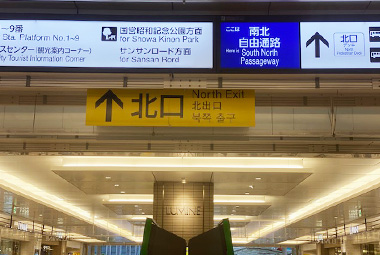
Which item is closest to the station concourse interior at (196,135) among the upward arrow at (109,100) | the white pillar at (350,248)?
the upward arrow at (109,100)

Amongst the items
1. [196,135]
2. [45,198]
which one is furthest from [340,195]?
[45,198]

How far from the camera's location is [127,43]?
4.64 metres

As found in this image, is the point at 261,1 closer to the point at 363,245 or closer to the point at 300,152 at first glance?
the point at 300,152

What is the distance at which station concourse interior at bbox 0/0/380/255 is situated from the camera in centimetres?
486

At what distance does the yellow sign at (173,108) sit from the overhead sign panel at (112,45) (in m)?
0.68

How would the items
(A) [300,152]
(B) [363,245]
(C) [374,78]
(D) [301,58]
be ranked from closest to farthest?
1. (D) [301,58]
2. (C) [374,78]
3. (A) [300,152]
4. (B) [363,245]

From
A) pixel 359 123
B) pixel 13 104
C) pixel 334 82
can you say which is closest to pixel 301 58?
pixel 334 82

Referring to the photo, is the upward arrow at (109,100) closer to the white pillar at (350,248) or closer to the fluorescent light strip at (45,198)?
the fluorescent light strip at (45,198)

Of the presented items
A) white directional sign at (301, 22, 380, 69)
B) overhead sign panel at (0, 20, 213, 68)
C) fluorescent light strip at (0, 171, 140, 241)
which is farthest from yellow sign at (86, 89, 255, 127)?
fluorescent light strip at (0, 171, 140, 241)

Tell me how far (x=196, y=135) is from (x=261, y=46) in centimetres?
200

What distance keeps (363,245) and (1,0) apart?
19524 mm

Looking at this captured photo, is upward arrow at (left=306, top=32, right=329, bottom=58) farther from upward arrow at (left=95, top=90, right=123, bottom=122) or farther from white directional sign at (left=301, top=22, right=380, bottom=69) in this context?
upward arrow at (left=95, top=90, right=123, bottom=122)

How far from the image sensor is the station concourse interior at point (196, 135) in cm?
486

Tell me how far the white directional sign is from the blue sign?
118 mm
